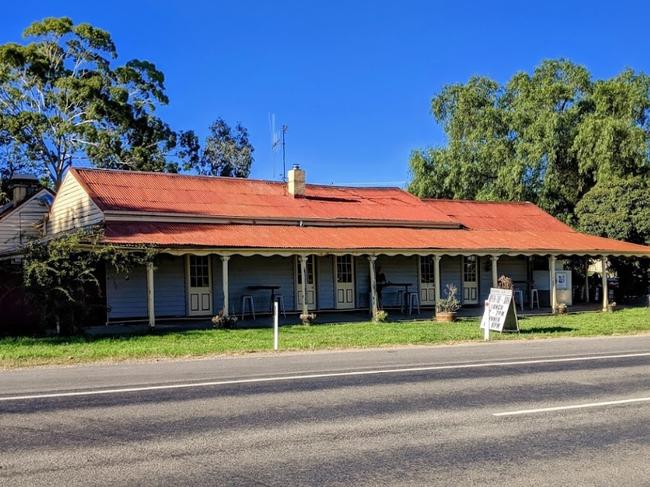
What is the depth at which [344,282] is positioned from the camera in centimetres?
2562

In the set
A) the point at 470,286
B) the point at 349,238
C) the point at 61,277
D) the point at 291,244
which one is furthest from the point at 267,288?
the point at 470,286

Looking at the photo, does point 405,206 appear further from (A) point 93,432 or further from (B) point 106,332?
(A) point 93,432

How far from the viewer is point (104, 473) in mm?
5578

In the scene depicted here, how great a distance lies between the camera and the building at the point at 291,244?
2173 centimetres

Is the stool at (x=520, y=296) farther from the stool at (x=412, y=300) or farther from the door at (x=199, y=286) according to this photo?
the door at (x=199, y=286)

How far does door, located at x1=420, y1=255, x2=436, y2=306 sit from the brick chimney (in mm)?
5428

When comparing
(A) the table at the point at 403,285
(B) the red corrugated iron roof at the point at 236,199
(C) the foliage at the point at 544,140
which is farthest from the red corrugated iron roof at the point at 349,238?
(C) the foliage at the point at 544,140

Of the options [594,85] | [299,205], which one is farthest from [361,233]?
[594,85]

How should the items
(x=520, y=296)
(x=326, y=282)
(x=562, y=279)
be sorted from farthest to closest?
(x=562, y=279), (x=520, y=296), (x=326, y=282)

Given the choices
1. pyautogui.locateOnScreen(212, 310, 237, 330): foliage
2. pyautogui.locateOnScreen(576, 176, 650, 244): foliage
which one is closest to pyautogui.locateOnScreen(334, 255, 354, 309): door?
pyautogui.locateOnScreen(212, 310, 237, 330): foliage

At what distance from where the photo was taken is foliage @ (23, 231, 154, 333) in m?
16.4

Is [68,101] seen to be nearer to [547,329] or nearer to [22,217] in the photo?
[22,217]

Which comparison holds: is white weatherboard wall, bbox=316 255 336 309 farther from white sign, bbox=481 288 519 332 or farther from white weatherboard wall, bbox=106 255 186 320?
white sign, bbox=481 288 519 332

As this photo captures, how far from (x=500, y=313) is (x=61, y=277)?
10576mm
